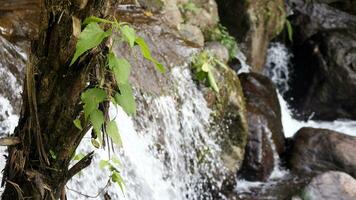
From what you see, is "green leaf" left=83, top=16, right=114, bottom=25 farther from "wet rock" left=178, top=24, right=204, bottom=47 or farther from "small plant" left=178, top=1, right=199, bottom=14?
"small plant" left=178, top=1, right=199, bottom=14

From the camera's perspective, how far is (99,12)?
1.68 m

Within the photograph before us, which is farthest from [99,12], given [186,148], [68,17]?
[186,148]

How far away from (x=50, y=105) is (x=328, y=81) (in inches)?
296

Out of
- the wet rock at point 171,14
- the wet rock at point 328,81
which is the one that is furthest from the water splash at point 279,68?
the wet rock at point 171,14

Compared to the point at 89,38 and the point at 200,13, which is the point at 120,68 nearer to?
the point at 89,38

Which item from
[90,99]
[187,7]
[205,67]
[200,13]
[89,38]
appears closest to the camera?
[89,38]

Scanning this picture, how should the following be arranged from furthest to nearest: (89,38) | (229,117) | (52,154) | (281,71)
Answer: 1. (281,71)
2. (229,117)
3. (52,154)
4. (89,38)

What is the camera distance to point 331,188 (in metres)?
5.41

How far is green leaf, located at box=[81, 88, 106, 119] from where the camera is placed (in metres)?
1.71

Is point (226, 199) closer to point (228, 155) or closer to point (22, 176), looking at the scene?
point (228, 155)

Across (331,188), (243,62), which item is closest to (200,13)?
(243,62)

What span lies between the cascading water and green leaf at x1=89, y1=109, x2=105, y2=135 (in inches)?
80.7

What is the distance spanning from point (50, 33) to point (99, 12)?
181 mm

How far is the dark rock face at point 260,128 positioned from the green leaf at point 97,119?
14.6ft
